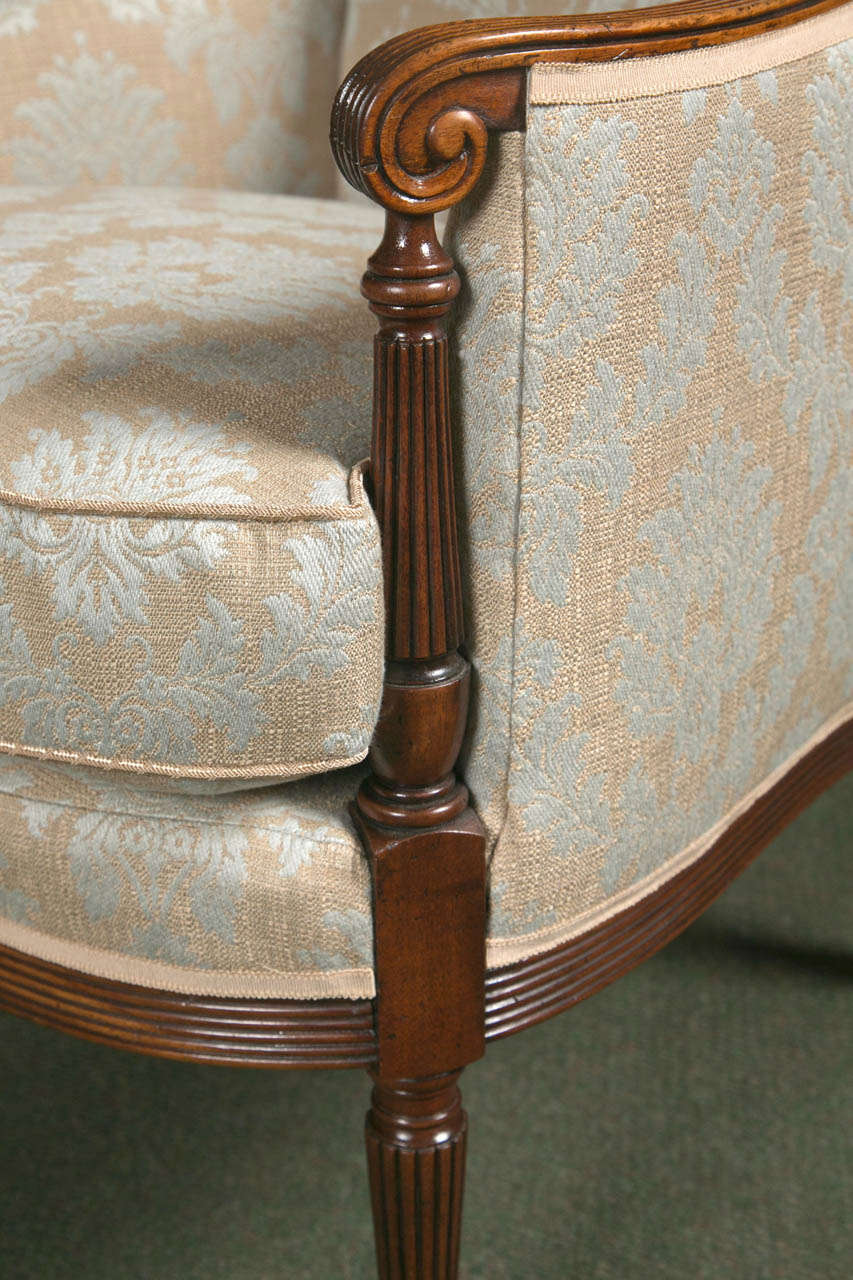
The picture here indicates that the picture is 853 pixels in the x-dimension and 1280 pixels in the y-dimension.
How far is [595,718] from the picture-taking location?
1.84 feet

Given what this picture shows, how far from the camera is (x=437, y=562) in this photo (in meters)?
0.51

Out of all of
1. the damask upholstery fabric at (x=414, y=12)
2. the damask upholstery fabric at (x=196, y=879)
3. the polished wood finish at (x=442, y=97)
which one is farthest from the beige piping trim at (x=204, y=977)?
the damask upholstery fabric at (x=414, y=12)

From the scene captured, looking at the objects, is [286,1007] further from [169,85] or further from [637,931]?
[169,85]

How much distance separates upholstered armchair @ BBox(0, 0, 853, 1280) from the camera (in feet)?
1.56

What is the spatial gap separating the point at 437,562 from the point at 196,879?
17cm

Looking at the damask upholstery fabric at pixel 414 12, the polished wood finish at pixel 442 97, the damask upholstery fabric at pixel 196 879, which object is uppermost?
the damask upholstery fabric at pixel 414 12

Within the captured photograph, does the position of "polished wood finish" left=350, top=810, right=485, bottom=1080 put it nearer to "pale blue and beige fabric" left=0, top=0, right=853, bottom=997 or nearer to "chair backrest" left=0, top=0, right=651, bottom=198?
"pale blue and beige fabric" left=0, top=0, right=853, bottom=997

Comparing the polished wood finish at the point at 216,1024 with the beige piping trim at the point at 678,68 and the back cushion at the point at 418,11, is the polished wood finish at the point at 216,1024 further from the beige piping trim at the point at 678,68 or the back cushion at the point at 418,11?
the back cushion at the point at 418,11

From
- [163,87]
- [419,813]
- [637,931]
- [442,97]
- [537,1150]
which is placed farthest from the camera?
[163,87]

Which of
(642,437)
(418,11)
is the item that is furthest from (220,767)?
(418,11)

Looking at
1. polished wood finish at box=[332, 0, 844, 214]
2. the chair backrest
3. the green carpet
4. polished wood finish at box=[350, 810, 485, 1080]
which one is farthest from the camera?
the chair backrest

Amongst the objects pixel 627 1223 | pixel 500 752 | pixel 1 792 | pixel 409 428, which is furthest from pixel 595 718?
pixel 627 1223

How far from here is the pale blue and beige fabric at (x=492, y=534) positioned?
1.58ft

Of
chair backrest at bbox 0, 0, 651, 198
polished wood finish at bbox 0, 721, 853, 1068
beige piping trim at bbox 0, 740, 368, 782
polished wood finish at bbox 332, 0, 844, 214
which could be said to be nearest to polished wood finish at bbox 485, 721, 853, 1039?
polished wood finish at bbox 0, 721, 853, 1068
